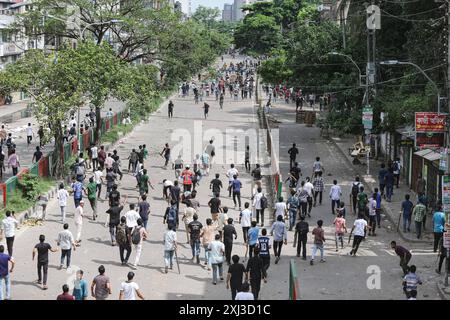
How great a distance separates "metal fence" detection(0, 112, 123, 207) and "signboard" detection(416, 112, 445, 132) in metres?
12.1

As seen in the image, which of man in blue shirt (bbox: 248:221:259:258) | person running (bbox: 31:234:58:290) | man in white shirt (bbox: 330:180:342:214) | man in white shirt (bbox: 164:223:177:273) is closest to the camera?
person running (bbox: 31:234:58:290)

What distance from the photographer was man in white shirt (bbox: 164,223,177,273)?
1803 cm

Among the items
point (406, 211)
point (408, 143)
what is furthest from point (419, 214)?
point (408, 143)

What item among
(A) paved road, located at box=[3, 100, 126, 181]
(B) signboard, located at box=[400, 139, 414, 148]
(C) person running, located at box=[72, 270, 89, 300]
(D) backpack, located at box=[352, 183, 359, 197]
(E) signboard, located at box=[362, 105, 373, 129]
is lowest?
(C) person running, located at box=[72, 270, 89, 300]

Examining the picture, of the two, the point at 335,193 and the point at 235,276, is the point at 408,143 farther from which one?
the point at 235,276

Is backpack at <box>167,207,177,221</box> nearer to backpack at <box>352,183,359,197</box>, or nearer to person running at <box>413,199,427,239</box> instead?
person running at <box>413,199,427,239</box>

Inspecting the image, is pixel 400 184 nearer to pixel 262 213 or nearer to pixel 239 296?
pixel 262 213

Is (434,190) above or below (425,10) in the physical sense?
below

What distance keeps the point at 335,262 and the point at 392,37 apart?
22.2 m

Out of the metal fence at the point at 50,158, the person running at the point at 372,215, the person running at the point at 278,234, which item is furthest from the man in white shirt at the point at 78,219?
the person running at the point at 372,215

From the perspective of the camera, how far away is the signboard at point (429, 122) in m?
23.5

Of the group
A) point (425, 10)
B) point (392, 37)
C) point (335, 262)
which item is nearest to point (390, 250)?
point (335, 262)

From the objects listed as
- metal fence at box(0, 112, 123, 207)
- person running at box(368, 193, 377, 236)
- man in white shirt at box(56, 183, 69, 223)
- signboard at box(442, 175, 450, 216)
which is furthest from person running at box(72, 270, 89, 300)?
person running at box(368, 193, 377, 236)

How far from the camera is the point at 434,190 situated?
2603 centimetres
